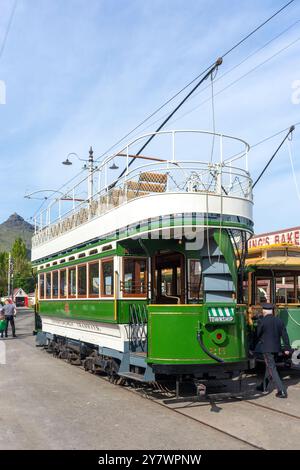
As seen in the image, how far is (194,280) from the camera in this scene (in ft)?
34.2

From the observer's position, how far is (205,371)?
336 inches

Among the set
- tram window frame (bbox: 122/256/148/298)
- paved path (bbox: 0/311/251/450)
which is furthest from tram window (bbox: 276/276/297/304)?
paved path (bbox: 0/311/251/450)

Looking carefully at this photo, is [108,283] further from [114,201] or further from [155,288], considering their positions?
[114,201]

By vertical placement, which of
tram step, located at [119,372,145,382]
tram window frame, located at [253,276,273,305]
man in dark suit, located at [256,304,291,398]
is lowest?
tram step, located at [119,372,145,382]

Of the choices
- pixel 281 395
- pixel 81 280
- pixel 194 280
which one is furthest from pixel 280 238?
pixel 281 395

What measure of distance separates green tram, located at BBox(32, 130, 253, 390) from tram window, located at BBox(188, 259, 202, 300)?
0.06ft

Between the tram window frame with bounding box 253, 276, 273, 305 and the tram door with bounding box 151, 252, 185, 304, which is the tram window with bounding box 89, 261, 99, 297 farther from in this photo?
the tram window frame with bounding box 253, 276, 273, 305

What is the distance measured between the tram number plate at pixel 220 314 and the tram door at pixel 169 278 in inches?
74.2

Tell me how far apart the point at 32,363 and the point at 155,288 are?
208 inches

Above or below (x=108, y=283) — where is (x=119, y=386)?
below

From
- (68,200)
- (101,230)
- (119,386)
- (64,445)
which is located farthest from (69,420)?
(68,200)

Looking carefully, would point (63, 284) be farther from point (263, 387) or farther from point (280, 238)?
point (280, 238)

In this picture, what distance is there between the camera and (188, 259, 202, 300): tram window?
10.4m
